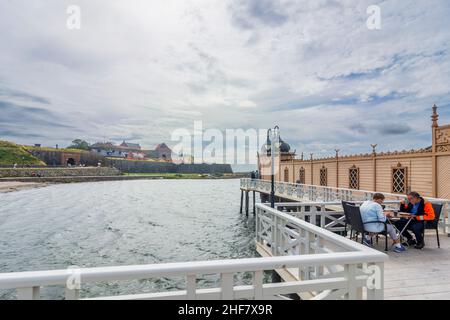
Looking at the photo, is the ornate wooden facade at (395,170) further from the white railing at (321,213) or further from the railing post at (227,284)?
the railing post at (227,284)

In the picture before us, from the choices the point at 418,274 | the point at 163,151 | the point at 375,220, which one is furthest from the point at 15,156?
the point at 418,274

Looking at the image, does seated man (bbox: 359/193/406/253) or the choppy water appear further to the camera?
the choppy water

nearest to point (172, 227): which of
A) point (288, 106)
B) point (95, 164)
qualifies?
point (288, 106)

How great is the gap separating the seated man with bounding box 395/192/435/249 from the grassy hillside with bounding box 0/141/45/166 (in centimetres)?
9868

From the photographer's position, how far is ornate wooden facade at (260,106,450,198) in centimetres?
1194

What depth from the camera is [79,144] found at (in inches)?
4798

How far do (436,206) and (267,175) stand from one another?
24.9m

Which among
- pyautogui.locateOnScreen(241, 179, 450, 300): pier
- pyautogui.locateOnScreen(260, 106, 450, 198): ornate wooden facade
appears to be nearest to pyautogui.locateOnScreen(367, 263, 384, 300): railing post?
pyautogui.locateOnScreen(241, 179, 450, 300): pier

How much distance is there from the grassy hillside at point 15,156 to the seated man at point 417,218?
324 ft

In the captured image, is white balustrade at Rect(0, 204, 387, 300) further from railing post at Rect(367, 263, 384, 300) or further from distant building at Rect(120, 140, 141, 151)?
distant building at Rect(120, 140, 141, 151)

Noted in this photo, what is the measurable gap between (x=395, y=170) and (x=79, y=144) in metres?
133

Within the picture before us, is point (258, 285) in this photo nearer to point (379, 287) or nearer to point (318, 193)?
point (379, 287)

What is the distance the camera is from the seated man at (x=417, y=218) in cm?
522
